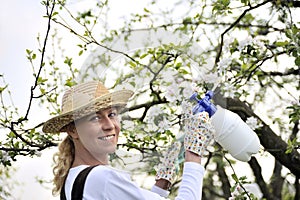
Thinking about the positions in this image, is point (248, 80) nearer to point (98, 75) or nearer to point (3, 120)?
point (3, 120)

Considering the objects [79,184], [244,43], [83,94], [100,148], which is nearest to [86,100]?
[83,94]

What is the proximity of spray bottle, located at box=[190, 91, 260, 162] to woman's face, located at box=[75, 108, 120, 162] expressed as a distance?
0.24 meters

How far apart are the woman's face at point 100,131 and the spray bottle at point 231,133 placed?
24 cm

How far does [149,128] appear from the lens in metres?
2.43

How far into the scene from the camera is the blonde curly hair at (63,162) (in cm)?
195

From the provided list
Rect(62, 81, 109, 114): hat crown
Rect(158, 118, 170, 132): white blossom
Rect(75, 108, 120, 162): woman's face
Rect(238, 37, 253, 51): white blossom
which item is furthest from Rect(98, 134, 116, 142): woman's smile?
Rect(238, 37, 253, 51): white blossom

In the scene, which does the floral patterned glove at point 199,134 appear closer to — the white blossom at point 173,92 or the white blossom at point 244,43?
the white blossom at point 173,92

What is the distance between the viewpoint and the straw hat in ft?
6.11

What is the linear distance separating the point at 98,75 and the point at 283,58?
7.48 ft

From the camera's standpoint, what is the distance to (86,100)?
188 cm

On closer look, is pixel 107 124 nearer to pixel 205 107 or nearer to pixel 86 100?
pixel 86 100

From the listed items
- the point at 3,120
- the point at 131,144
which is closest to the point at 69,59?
the point at 3,120

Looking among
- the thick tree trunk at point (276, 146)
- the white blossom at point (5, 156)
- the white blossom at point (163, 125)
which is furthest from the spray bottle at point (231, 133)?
the thick tree trunk at point (276, 146)

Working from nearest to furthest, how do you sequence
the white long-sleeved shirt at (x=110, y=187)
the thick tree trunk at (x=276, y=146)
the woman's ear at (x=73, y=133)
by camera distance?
the white long-sleeved shirt at (x=110, y=187), the woman's ear at (x=73, y=133), the thick tree trunk at (x=276, y=146)
